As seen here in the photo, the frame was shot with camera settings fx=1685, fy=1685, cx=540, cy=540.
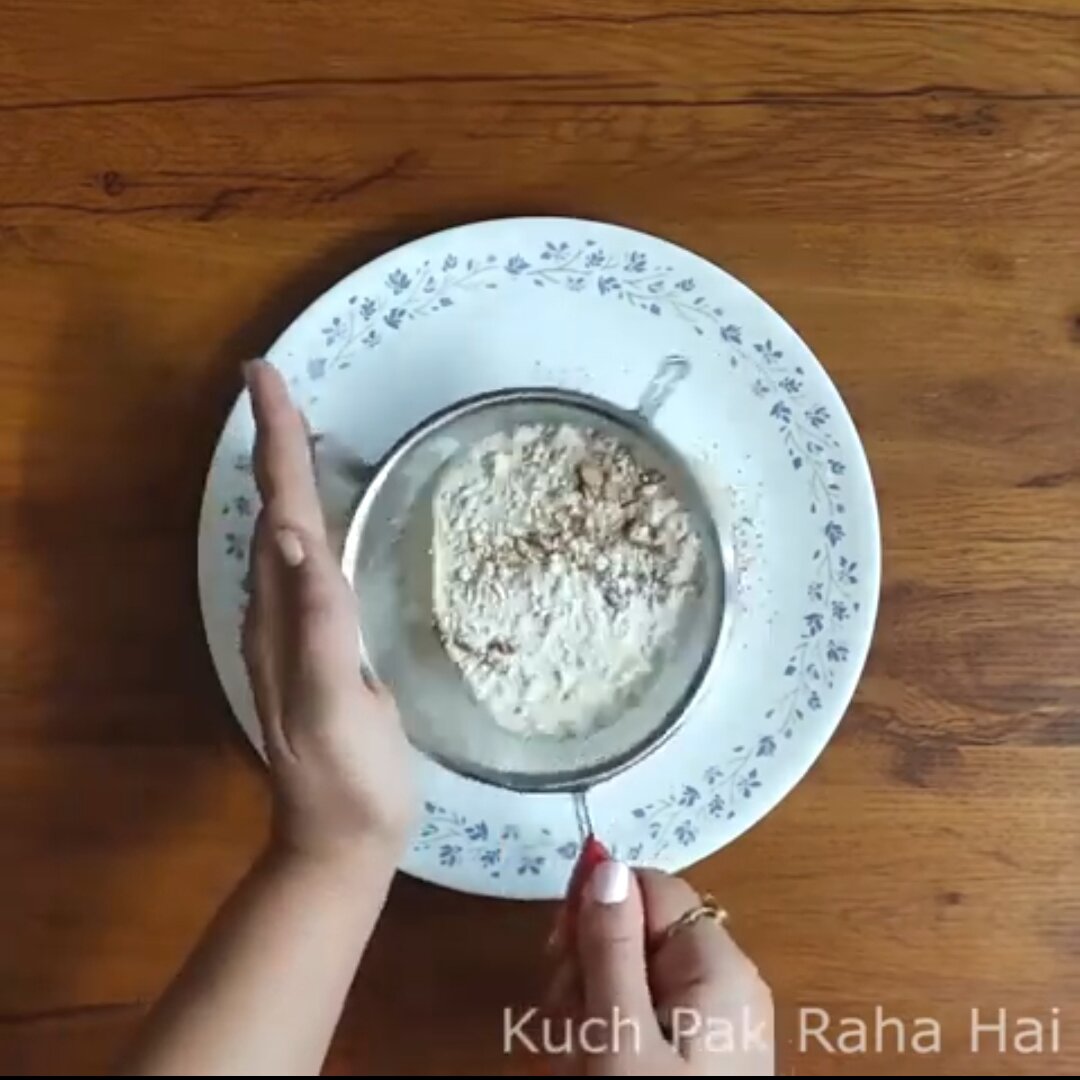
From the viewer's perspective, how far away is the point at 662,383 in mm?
773

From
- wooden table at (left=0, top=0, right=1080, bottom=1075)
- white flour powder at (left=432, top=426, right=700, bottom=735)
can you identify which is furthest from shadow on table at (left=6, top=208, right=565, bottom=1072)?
white flour powder at (left=432, top=426, right=700, bottom=735)

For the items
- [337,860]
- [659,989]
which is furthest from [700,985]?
[337,860]

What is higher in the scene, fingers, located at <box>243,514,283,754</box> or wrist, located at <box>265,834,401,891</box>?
fingers, located at <box>243,514,283,754</box>

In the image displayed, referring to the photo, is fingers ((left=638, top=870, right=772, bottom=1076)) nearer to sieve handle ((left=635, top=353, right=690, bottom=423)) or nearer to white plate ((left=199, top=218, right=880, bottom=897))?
white plate ((left=199, top=218, right=880, bottom=897))

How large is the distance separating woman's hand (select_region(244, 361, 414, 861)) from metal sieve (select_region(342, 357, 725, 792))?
1.8 inches

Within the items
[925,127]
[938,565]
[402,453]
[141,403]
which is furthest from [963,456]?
[141,403]

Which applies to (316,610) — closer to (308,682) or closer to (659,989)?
(308,682)

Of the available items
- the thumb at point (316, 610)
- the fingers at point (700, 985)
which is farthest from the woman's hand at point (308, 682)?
the fingers at point (700, 985)

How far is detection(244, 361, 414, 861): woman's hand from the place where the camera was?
26.3 inches

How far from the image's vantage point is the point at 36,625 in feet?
2.54

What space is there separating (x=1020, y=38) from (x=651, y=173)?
7.3 inches

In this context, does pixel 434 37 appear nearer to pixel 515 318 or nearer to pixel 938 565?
pixel 515 318

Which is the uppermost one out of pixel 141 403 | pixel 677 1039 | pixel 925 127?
pixel 925 127

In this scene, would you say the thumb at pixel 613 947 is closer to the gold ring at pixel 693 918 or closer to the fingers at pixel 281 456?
the gold ring at pixel 693 918
